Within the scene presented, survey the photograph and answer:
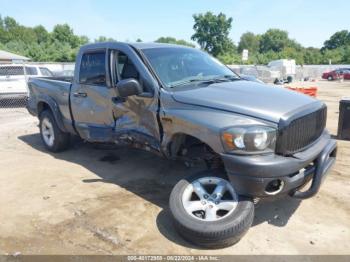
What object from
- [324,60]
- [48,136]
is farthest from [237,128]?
[324,60]

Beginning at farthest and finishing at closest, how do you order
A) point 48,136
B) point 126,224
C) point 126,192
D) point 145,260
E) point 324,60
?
point 324,60
point 48,136
point 126,192
point 126,224
point 145,260

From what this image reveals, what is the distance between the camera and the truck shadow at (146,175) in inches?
171

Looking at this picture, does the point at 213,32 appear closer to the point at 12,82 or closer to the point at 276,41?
the point at 276,41

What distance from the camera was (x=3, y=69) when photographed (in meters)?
14.8

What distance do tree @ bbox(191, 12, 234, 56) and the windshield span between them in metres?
71.8

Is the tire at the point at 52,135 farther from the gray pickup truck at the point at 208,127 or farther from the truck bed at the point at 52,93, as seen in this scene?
the gray pickup truck at the point at 208,127

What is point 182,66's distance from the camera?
5066 mm

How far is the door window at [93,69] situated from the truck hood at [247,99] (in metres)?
1.67

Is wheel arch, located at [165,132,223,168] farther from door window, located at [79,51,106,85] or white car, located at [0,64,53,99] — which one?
white car, located at [0,64,53,99]

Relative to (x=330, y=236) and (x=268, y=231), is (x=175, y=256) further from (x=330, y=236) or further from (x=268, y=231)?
(x=330, y=236)

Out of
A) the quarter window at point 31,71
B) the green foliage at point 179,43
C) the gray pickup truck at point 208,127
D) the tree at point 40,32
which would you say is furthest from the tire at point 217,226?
the tree at point 40,32

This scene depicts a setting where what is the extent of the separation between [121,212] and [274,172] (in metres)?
1.95

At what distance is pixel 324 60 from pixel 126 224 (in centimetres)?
8880

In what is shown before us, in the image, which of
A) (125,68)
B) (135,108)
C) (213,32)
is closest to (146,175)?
(135,108)
